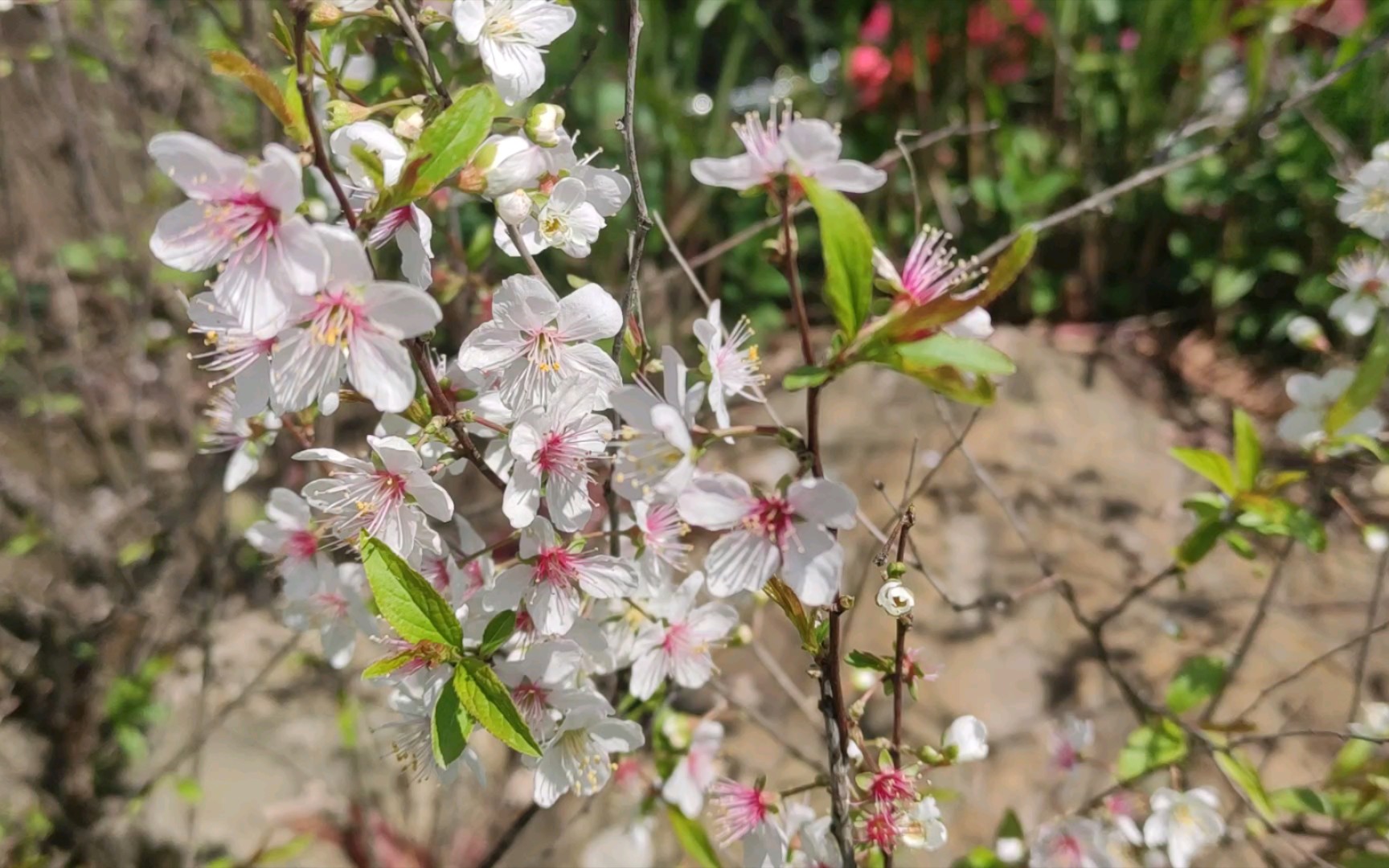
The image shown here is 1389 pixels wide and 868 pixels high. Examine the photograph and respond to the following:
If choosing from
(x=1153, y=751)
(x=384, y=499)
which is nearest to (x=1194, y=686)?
(x=1153, y=751)

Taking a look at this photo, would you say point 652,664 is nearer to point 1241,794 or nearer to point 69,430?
point 1241,794

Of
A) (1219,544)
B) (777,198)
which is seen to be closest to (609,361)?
(777,198)

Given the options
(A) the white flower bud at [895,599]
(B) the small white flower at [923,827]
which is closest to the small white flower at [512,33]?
(A) the white flower bud at [895,599]

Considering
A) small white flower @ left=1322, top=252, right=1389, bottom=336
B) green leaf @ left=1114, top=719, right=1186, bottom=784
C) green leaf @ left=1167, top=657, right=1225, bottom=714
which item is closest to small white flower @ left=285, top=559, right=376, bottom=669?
green leaf @ left=1114, top=719, right=1186, bottom=784

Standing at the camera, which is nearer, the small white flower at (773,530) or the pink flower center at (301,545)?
the small white flower at (773,530)

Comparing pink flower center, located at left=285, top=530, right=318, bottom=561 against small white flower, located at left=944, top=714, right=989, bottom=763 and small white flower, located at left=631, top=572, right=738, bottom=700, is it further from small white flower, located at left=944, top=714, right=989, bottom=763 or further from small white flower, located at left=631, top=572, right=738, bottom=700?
small white flower, located at left=944, top=714, right=989, bottom=763

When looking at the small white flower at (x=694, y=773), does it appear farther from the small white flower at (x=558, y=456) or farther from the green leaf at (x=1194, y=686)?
the green leaf at (x=1194, y=686)
